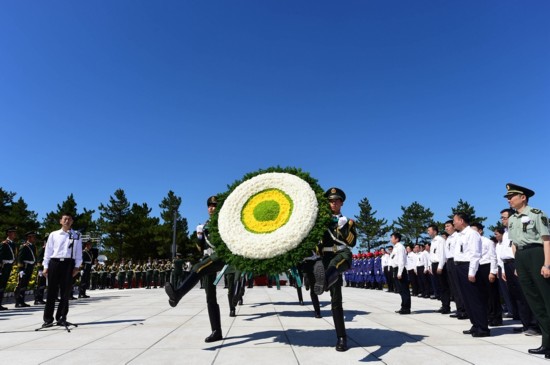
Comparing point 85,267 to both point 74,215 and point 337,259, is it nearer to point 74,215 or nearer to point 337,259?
point 337,259

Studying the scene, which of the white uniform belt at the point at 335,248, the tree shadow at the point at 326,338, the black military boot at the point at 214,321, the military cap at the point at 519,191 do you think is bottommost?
the tree shadow at the point at 326,338

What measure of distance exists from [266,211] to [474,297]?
443cm

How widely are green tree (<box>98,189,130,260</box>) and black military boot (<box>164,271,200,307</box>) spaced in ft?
222

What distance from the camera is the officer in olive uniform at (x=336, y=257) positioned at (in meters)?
5.28

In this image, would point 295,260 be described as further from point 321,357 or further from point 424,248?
point 424,248

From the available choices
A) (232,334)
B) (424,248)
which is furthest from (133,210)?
(232,334)

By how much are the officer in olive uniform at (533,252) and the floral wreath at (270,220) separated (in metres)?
3.19

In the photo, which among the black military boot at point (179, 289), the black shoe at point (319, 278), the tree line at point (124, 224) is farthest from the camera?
the tree line at point (124, 224)

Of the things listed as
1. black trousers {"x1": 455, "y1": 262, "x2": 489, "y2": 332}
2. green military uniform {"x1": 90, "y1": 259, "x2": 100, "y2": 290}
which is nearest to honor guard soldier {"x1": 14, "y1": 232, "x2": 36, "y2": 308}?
black trousers {"x1": 455, "y1": 262, "x2": 489, "y2": 332}

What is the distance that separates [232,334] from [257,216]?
257 cm

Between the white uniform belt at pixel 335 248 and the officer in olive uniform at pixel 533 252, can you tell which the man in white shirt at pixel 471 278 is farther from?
the white uniform belt at pixel 335 248

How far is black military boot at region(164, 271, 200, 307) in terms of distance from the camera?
5.64 m

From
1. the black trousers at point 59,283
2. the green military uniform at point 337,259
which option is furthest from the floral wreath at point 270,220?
the black trousers at point 59,283

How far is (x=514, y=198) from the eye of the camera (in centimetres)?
623
